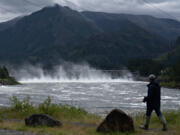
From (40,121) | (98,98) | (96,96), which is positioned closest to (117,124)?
(40,121)

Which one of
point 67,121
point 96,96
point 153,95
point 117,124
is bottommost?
point 96,96

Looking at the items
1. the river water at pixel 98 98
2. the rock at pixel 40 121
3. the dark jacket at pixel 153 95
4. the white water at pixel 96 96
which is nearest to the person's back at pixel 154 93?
the dark jacket at pixel 153 95

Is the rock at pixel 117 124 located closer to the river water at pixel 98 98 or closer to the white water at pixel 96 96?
the river water at pixel 98 98

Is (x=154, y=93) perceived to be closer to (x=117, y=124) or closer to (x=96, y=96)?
(x=117, y=124)

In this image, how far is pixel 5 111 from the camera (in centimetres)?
1909

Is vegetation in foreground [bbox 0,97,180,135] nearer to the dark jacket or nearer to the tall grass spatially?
the tall grass

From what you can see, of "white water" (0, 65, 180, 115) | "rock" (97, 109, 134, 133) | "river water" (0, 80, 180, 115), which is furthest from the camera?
"white water" (0, 65, 180, 115)

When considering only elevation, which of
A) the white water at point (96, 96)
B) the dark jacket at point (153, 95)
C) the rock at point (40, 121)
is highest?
the dark jacket at point (153, 95)

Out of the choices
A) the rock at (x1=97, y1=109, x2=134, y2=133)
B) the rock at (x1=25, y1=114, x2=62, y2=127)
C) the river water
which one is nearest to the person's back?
the rock at (x1=97, y1=109, x2=134, y2=133)

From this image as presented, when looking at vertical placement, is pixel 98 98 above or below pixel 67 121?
below

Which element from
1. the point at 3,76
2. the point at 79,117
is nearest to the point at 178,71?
the point at 3,76

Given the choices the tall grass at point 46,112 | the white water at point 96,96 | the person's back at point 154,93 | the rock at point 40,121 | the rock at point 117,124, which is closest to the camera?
the rock at point 117,124

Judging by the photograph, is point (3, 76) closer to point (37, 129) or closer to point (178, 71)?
point (178, 71)

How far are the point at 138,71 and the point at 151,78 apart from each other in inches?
6923
